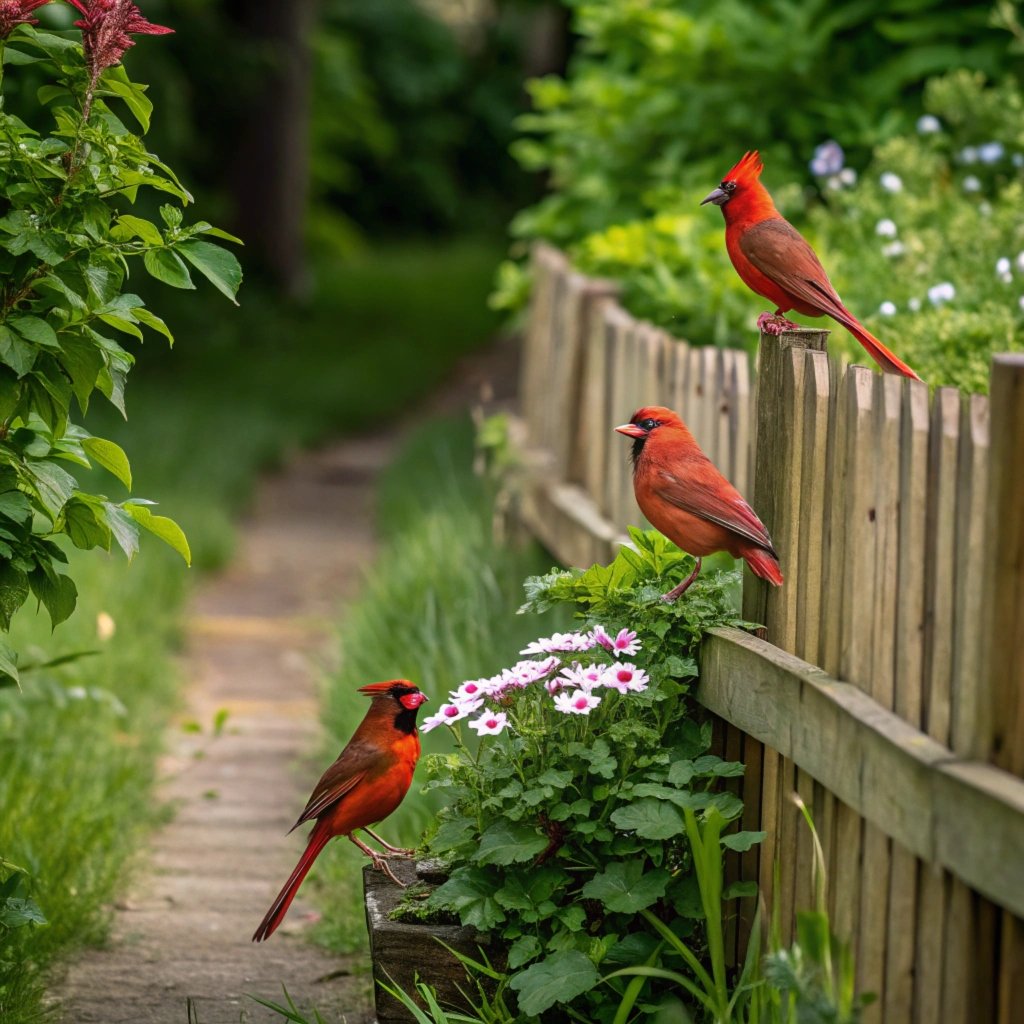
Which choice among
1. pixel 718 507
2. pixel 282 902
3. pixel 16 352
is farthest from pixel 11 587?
pixel 718 507

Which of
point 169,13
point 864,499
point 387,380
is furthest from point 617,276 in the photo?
point 387,380

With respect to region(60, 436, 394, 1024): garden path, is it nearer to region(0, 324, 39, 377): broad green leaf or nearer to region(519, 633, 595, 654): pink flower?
region(519, 633, 595, 654): pink flower

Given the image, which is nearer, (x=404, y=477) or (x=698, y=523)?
(x=698, y=523)

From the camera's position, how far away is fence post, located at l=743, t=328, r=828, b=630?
3.25 metres

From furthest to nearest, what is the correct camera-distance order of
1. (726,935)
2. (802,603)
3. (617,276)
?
(617,276)
(726,935)
(802,603)

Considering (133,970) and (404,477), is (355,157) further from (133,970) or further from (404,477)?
(133,970)

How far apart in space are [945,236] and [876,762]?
363cm

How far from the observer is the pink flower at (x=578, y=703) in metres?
3.15

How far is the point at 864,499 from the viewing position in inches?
114

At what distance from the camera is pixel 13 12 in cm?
296

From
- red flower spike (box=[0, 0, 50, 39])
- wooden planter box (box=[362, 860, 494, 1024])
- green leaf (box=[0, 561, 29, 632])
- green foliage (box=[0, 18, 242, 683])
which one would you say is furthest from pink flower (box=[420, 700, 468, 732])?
red flower spike (box=[0, 0, 50, 39])

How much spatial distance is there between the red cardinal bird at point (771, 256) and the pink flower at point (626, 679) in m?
0.84

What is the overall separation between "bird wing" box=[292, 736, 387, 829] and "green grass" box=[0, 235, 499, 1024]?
743mm

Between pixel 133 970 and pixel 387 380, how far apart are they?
14377 mm
